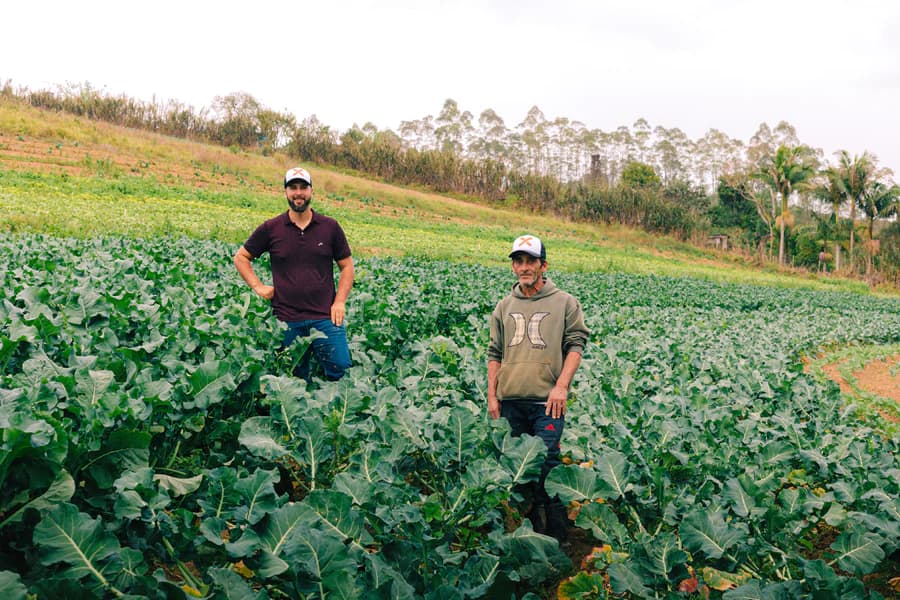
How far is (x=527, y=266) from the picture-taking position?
3645mm

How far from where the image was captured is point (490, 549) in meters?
2.63

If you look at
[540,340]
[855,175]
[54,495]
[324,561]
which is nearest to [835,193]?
[855,175]

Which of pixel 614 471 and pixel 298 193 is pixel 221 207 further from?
pixel 614 471

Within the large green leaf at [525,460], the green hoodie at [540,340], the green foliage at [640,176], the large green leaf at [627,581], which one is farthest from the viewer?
the green foliage at [640,176]

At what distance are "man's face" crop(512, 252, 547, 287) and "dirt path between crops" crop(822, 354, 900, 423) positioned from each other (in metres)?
8.40

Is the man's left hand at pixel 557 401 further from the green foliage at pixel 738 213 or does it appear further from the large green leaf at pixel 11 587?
the green foliage at pixel 738 213

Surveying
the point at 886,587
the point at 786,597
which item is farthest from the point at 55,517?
the point at 886,587

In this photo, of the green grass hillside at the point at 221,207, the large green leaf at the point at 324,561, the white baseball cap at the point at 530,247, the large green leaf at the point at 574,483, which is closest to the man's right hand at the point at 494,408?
the white baseball cap at the point at 530,247

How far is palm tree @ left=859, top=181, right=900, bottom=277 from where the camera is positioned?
48156 millimetres

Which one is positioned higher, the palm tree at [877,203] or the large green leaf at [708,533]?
the palm tree at [877,203]

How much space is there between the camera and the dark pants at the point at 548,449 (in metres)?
3.57

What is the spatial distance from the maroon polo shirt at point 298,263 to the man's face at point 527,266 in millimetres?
1885

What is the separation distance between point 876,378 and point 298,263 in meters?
11.2

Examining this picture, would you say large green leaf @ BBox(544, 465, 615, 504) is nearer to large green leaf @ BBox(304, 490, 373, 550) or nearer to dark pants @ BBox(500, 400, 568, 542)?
dark pants @ BBox(500, 400, 568, 542)
